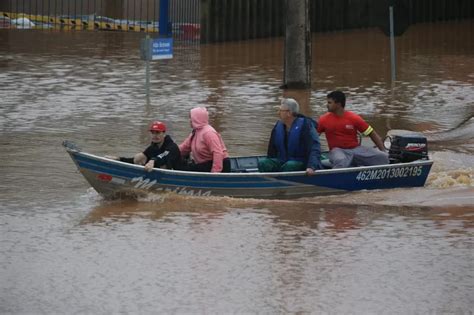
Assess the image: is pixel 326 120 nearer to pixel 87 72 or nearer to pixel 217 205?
pixel 217 205

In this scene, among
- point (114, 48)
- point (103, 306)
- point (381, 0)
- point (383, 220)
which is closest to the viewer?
point (103, 306)

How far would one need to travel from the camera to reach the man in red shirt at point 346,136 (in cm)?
1600

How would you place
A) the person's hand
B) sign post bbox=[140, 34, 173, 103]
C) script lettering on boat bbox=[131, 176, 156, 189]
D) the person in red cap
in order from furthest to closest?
sign post bbox=[140, 34, 173, 103]
the person in red cap
script lettering on boat bbox=[131, 176, 156, 189]
the person's hand

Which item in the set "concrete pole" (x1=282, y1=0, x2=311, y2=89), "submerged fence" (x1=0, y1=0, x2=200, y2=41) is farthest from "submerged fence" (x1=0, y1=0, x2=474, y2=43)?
"concrete pole" (x1=282, y1=0, x2=311, y2=89)

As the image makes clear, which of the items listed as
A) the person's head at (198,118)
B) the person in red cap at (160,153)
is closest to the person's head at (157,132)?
the person in red cap at (160,153)

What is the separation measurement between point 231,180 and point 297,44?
38.2 ft

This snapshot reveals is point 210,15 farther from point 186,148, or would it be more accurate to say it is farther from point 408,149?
point 186,148

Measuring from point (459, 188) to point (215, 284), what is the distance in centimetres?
560

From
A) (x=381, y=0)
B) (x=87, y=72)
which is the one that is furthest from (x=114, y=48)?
(x=381, y=0)

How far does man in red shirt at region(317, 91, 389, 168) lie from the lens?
630 inches

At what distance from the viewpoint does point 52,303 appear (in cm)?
1096

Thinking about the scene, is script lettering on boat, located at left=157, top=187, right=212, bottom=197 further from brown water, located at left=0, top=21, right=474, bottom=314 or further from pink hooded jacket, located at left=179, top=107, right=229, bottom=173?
pink hooded jacket, located at left=179, top=107, right=229, bottom=173

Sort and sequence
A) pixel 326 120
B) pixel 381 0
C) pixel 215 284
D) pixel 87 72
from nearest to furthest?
pixel 215 284
pixel 326 120
pixel 87 72
pixel 381 0

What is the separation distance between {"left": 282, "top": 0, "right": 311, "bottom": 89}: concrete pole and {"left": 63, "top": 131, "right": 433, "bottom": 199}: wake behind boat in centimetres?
1069
